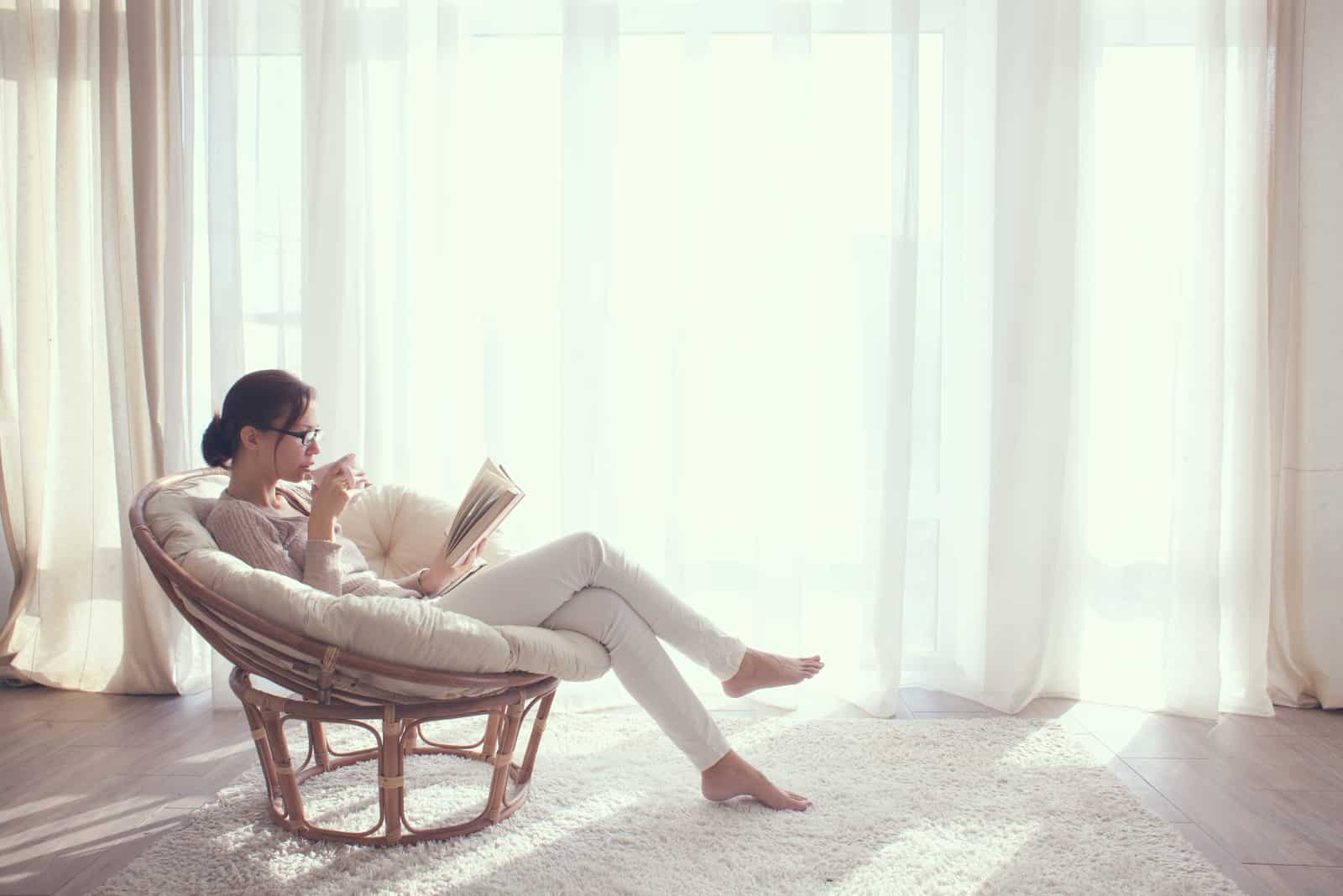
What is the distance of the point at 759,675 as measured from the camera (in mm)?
2336

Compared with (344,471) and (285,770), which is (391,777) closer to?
(285,770)

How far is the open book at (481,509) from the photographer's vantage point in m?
2.18

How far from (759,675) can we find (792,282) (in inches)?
48.2

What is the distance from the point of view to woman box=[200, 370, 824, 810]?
2.12 m

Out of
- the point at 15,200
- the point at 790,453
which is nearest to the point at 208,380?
the point at 15,200

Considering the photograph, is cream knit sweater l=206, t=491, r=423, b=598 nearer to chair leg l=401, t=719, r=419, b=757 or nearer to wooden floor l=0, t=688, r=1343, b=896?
chair leg l=401, t=719, r=419, b=757

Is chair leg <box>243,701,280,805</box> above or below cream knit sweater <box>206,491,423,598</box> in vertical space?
below

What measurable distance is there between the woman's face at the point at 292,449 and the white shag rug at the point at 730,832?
2.38 ft

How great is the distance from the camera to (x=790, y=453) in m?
3.06

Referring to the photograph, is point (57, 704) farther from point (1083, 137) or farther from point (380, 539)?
point (1083, 137)

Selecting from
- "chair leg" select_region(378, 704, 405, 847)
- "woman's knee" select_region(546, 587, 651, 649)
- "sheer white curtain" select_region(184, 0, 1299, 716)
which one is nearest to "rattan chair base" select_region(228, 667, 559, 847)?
"chair leg" select_region(378, 704, 405, 847)

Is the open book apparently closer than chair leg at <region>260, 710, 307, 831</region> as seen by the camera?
No

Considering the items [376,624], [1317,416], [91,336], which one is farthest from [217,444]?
[1317,416]

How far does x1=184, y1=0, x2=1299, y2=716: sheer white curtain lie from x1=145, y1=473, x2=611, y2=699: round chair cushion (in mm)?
920
